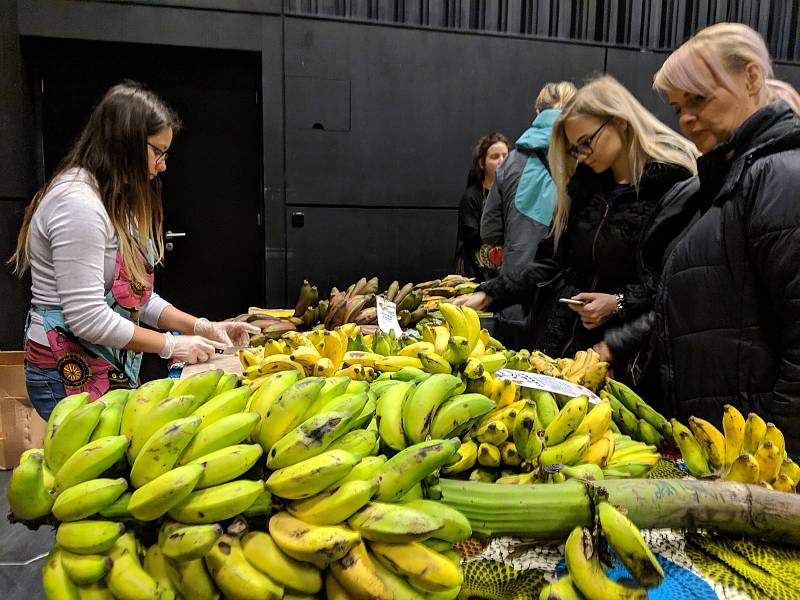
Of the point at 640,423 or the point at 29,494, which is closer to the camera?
the point at 29,494

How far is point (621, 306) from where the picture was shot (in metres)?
1.98

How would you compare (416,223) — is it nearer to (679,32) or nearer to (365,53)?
(365,53)

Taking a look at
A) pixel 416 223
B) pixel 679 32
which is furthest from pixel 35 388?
pixel 679 32

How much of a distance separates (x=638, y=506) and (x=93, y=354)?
1.80m

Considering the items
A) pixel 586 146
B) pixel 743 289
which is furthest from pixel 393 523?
pixel 586 146

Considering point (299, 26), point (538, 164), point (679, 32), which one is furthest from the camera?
point (679, 32)

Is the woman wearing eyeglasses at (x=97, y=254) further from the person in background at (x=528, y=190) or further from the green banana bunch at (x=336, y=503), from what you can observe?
the person in background at (x=528, y=190)

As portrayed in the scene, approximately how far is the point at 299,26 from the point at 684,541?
462 centimetres

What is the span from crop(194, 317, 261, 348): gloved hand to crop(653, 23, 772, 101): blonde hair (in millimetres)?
1734

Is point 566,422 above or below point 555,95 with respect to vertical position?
below

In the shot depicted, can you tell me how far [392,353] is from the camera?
1477mm

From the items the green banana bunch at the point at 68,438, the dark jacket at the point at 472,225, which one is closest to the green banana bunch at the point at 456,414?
the green banana bunch at the point at 68,438

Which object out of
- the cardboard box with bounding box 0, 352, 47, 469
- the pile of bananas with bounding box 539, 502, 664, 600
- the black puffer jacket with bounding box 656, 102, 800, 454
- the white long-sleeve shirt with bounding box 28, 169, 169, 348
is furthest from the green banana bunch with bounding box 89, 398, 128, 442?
the cardboard box with bounding box 0, 352, 47, 469

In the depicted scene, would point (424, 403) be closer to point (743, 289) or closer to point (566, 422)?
point (566, 422)
